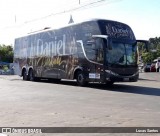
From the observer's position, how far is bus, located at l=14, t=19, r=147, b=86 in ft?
66.5

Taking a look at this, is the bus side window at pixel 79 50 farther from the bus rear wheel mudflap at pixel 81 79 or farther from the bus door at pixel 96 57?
the bus rear wheel mudflap at pixel 81 79

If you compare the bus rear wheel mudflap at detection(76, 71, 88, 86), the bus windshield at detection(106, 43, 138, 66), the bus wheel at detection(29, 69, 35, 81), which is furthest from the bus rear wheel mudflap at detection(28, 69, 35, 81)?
the bus windshield at detection(106, 43, 138, 66)

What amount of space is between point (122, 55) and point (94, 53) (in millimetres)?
1514

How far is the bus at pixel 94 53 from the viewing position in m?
20.3

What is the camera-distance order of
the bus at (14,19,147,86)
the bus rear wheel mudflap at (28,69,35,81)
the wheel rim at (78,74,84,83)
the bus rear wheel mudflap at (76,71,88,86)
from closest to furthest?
1. the bus at (14,19,147,86)
2. the bus rear wheel mudflap at (76,71,88,86)
3. the wheel rim at (78,74,84,83)
4. the bus rear wheel mudflap at (28,69,35,81)

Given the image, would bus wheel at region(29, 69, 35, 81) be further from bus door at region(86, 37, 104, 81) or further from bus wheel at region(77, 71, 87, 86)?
bus door at region(86, 37, 104, 81)

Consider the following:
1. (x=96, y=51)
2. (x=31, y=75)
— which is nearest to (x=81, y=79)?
(x=96, y=51)

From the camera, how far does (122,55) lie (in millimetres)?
20812

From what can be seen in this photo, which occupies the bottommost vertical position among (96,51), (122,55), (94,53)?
(122,55)

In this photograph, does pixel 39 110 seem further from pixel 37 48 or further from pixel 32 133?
pixel 37 48

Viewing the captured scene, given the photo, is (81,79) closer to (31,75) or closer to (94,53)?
(94,53)

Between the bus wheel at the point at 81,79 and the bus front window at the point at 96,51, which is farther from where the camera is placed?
the bus wheel at the point at 81,79

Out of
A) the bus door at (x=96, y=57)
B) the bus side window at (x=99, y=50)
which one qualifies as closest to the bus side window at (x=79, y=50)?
the bus door at (x=96, y=57)

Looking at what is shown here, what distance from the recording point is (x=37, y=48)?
2886 centimetres
